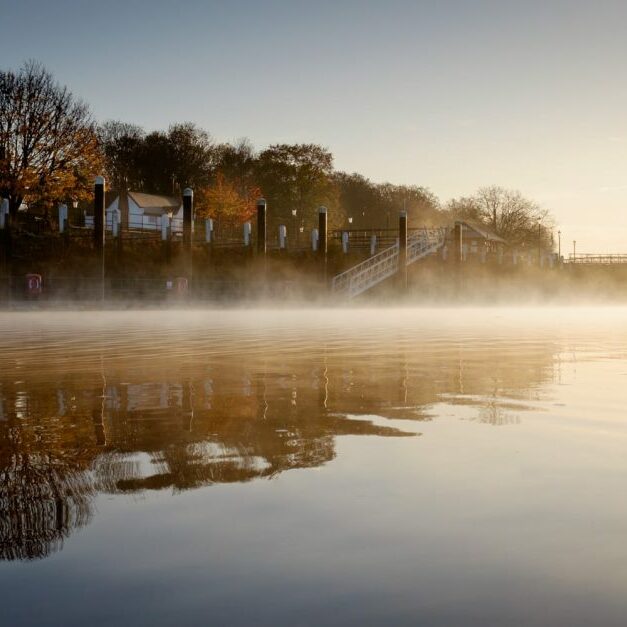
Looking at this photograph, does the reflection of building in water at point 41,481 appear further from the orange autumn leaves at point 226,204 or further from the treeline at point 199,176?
the orange autumn leaves at point 226,204

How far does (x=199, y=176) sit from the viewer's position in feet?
326

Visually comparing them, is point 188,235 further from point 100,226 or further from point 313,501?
point 313,501

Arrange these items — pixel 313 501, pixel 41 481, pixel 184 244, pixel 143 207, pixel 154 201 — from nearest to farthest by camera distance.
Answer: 1. pixel 313 501
2. pixel 41 481
3. pixel 184 244
4. pixel 143 207
5. pixel 154 201

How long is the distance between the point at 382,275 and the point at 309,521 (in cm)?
4635

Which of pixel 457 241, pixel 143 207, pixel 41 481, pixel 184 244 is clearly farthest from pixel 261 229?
pixel 143 207

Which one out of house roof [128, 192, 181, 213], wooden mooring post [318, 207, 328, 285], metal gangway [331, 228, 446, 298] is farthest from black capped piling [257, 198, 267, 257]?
house roof [128, 192, 181, 213]

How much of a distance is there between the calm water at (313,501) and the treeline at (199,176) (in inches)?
1748

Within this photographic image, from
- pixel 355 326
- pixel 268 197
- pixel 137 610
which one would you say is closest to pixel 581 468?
pixel 137 610

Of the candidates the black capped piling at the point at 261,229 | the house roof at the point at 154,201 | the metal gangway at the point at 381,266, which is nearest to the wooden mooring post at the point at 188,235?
the black capped piling at the point at 261,229

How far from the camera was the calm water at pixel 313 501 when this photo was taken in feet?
11.2

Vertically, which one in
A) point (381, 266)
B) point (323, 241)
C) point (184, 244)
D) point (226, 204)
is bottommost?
point (381, 266)

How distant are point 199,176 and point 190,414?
9296cm

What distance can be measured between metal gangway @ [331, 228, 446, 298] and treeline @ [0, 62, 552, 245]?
1661 cm

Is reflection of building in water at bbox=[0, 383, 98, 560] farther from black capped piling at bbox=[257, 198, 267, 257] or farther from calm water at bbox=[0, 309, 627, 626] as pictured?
black capped piling at bbox=[257, 198, 267, 257]
